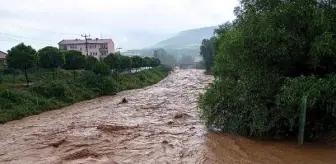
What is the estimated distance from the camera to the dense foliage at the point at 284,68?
11.3 m

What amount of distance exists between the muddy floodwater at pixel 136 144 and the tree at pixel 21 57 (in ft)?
24.1

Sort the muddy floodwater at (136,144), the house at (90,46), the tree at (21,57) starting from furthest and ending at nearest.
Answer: the house at (90,46) → the tree at (21,57) → the muddy floodwater at (136,144)

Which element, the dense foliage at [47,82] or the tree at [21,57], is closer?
the dense foliage at [47,82]

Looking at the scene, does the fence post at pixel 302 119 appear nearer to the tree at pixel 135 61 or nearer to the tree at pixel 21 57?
the tree at pixel 21 57

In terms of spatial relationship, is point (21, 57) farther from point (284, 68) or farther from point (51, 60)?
point (284, 68)

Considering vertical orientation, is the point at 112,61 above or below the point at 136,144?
above

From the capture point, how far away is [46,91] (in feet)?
91.9

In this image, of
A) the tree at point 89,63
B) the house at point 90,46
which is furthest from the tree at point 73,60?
the house at point 90,46

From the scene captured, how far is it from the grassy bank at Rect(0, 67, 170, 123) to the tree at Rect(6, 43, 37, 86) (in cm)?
187

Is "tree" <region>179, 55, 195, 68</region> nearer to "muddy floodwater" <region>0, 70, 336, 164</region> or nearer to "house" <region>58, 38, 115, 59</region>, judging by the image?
"house" <region>58, 38, 115, 59</region>

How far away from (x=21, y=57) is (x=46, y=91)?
3.41 meters

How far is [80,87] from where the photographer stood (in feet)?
109

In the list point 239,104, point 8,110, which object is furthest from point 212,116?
point 8,110

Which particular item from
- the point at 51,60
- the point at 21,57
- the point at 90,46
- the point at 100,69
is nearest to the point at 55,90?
the point at 21,57
